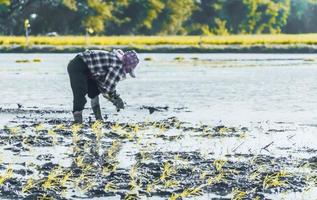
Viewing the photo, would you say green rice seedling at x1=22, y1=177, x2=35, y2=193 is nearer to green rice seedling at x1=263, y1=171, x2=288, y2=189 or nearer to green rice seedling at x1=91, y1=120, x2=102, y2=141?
green rice seedling at x1=263, y1=171, x2=288, y2=189

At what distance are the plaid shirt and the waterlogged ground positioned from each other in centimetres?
73

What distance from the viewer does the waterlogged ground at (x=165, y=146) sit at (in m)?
8.41

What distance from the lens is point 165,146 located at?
39.0 feet

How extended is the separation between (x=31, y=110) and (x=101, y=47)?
42100 millimetres

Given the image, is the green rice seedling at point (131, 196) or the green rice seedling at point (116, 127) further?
the green rice seedling at point (116, 127)

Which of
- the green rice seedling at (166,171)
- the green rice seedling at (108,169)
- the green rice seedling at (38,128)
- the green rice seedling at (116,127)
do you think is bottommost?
the green rice seedling at (38,128)

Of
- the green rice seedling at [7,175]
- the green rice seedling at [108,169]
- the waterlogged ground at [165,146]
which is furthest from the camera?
the green rice seedling at [108,169]

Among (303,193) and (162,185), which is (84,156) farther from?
(303,193)

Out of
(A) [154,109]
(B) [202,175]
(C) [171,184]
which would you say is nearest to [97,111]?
(A) [154,109]

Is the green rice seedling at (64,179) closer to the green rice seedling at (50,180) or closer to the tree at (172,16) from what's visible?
the green rice seedling at (50,180)

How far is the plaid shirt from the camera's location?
13.2 meters

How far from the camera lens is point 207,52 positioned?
59.7 metres

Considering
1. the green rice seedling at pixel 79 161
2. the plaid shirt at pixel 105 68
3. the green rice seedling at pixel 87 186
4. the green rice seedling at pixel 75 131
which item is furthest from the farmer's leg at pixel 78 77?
the green rice seedling at pixel 87 186

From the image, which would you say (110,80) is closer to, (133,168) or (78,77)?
(78,77)
